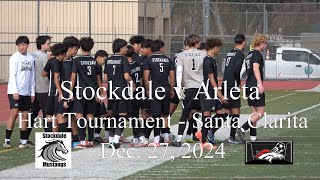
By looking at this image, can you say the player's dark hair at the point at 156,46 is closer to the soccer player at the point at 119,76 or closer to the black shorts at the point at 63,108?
the soccer player at the point at 119,76

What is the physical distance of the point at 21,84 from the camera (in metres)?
18.2

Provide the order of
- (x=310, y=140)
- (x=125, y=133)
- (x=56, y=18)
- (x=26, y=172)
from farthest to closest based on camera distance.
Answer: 1. (x=56, y=18)
2. (x=125, y=133)
3. (x=310, y=140)
4. (x=26, y=172)

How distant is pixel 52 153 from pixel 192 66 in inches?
145

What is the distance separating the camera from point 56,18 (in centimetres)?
4384

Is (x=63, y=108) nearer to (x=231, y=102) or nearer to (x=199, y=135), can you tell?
(x=199, y=135)

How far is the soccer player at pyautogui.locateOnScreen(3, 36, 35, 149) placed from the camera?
59.7 feet

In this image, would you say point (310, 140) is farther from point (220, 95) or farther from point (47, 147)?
point (47, 147)

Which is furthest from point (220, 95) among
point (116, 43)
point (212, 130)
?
point (116, 43)

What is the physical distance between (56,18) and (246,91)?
26092 millimetres

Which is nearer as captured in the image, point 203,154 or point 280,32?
point 203,154

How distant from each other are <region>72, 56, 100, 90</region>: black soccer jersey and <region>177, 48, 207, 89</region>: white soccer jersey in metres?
1.50

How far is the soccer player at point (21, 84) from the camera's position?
18203mm

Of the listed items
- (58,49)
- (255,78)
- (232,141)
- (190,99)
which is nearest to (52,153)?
(58,49)

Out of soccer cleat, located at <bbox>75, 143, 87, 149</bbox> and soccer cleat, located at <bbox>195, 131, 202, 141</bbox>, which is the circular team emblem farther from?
soccer cleat, located at <bbox>75, 143, 87, 149</bbox>
